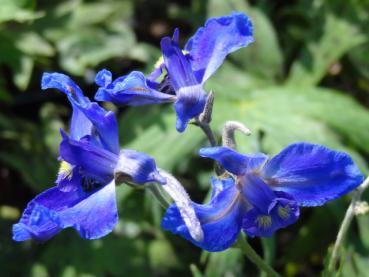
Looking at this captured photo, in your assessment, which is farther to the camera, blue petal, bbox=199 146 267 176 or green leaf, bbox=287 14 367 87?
green leaf, bbox=287 14 367 87

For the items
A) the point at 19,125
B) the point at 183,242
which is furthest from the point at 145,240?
the point at 19,125

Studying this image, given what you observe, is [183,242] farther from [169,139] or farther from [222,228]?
[222,228]

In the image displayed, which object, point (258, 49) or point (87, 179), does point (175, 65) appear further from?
point (258, 49)

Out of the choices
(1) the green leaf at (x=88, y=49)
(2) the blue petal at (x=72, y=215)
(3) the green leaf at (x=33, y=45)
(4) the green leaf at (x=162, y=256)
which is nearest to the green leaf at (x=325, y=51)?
(1) the green leaf at (x=88, y=49)

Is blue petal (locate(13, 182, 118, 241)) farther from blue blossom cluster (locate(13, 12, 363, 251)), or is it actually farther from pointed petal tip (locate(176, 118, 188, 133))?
pointed petal tip (locate(176, 118, 188, 133))

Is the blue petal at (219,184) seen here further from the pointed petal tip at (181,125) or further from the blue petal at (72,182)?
the blue petal at (72,182)

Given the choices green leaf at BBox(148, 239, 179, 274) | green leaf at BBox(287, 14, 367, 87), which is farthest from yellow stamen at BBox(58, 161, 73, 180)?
green leaf at BBox(287, 14, 367, 87)
